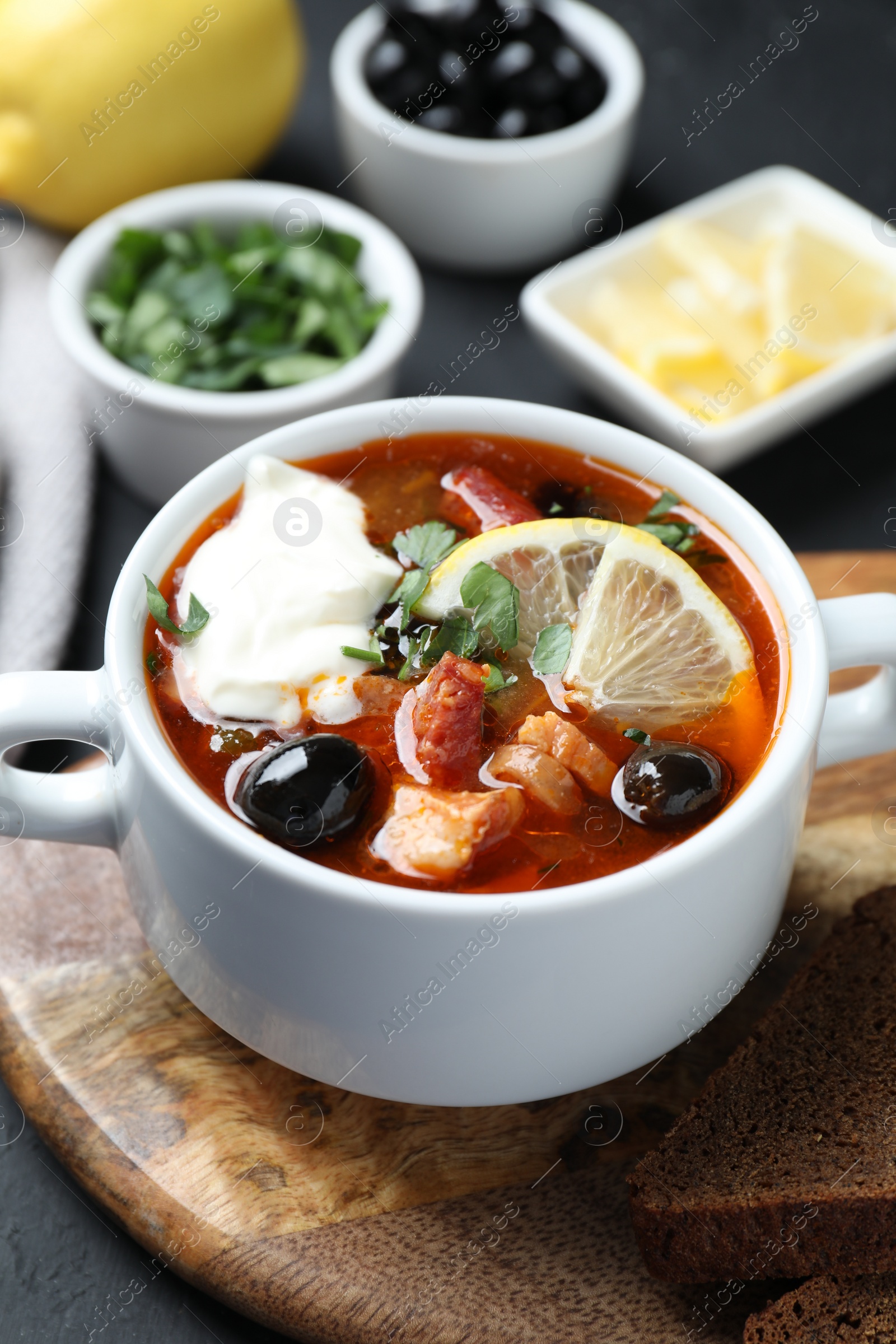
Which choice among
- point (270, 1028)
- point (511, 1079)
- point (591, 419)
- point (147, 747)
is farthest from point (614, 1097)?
point (591, 419)

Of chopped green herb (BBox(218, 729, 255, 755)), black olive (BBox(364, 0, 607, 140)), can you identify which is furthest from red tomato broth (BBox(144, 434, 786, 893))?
black olive (BBox(364, 0, 607, 140))

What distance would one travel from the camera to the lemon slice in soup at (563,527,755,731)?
74.7 inches

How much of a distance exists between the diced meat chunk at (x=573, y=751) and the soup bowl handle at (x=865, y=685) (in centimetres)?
39

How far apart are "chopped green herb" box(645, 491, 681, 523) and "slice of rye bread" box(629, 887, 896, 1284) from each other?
76 cm

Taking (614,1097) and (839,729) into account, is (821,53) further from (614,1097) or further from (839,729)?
(614,1097)

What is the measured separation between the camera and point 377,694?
1.87 m

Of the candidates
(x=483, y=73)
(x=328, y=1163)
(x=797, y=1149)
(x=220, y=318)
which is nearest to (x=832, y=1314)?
(x=797, y=1149)

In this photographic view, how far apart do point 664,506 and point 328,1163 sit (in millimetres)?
1121

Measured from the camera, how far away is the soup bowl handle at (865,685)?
191cm

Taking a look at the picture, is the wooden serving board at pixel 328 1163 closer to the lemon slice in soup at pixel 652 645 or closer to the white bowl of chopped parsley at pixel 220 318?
the lemon slice in soup at pixel 652 645

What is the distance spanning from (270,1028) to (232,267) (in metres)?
2.13

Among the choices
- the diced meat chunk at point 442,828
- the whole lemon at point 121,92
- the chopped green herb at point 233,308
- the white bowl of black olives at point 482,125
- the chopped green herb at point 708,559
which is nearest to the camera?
the diced meat chunk at point 442,828

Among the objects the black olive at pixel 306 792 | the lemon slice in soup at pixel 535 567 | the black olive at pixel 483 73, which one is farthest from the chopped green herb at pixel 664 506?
Answer: the black olive at pixel 483 73

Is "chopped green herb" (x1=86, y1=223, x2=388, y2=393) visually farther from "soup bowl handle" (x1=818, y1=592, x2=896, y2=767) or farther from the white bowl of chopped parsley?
"soup bowl handle" (x1=818, y1=592, x2=896, y2=767)
